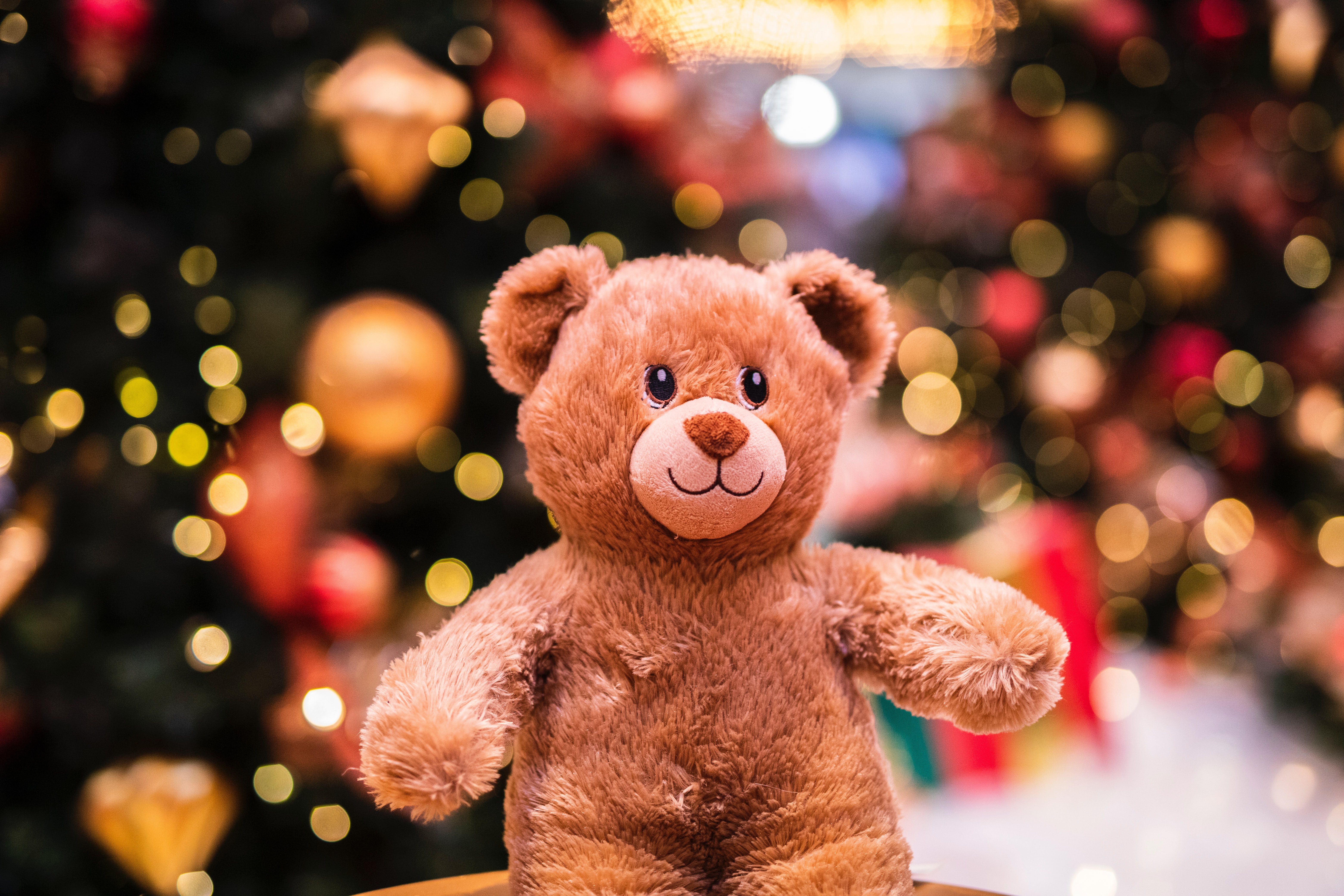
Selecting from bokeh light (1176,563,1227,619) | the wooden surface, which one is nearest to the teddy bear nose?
the wooden surface

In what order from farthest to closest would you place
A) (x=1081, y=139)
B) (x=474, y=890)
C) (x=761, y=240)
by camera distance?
(x=1081, y=139)
(x=761, y=240)
(x=474, y=890)

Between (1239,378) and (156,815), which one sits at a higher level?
(1239,378)

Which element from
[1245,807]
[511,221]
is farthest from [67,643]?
[1245,807]

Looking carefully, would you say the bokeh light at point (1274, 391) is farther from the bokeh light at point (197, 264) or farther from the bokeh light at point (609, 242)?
the bokeh light at point (197, 264)

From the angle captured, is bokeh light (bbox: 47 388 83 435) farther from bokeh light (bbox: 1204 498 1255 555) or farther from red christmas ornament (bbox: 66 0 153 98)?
bokeh light (bbox: 1204 498 1255 555)

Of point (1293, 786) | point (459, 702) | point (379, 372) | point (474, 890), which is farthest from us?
point (1293, 786)

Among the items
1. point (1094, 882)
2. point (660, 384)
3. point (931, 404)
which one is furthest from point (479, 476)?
point (1094, 882)

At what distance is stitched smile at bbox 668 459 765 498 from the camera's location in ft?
1.33

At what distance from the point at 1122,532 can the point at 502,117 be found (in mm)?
968

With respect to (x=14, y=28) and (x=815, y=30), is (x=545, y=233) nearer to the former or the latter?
(x=815, y=30)

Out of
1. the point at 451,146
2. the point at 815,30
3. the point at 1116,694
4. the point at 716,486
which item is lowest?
the point at 1116,694

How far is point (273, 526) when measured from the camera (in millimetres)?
798

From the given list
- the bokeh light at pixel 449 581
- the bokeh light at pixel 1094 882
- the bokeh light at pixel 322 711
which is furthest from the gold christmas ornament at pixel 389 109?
the bokeh light at pixel 1094 882

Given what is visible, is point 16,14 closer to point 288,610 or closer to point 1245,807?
point 288,610
